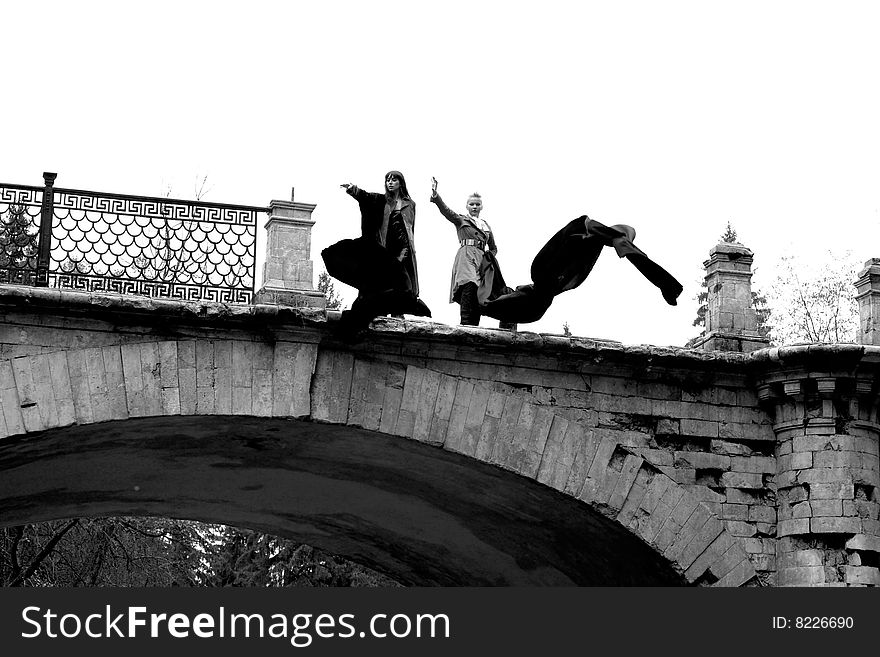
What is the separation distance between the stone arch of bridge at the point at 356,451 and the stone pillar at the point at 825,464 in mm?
597

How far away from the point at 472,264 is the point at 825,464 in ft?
12.3

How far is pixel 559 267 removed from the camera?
13828 millimetres

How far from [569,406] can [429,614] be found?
2442 mm

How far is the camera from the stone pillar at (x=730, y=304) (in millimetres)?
14273

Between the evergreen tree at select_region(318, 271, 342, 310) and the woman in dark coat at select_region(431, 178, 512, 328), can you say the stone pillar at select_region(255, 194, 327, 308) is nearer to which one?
the woman in dark coat at select_region(431, 178, 512, 328)

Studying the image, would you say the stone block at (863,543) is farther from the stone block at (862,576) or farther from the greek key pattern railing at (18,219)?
the greek key pattern railing at (18,219)

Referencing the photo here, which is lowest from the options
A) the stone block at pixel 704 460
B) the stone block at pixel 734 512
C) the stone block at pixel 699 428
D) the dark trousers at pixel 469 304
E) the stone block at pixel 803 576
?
the stone block at pixel 803 576

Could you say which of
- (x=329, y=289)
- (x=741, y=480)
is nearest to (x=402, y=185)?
(x=741, y=480)

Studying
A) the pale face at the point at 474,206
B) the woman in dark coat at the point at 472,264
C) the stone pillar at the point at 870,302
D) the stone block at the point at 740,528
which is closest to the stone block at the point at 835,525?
the stone block at the point at 740,528

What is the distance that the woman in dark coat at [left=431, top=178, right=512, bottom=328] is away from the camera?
14.2m

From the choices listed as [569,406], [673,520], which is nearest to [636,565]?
[673,520]

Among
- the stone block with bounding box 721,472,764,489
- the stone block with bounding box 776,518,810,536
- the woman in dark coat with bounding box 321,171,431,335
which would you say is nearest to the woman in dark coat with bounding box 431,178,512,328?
the woman in dark coat with bounding box 321,171,431,335

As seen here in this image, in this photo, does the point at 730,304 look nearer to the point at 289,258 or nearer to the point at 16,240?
the point at 289,258

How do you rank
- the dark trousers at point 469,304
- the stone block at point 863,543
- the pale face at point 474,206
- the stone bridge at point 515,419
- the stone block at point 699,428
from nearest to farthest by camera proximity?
the stone bridge at point 515,419 → the stone block at point 863,543 → the stone block at point 699,428 → the dark trousers at point 469,304 → the pale face at point 474,206
